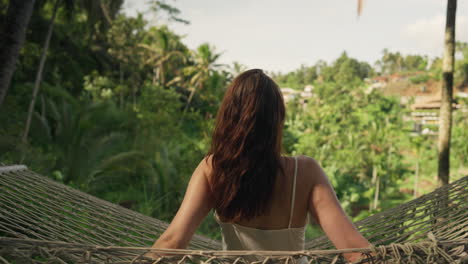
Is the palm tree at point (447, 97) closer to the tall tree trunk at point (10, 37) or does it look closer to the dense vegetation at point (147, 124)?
the dense vegetation at point (147, 124)

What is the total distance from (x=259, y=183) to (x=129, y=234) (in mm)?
1062

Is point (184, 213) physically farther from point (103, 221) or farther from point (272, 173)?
point (103, 221)

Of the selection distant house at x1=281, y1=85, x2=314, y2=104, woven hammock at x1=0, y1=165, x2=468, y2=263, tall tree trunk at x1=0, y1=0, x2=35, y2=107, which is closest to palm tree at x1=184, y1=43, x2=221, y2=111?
distant house at x1=281, y1=85, x2=314, y2=104

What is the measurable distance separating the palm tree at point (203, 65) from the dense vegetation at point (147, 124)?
49 mm

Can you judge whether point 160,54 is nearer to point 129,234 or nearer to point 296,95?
point 296,95

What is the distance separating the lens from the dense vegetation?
5090mm

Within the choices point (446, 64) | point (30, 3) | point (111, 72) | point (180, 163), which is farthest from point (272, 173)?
point (111, 72)

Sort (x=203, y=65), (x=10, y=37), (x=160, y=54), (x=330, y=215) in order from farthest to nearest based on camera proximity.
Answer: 1. (x=203, y=65)
2. (x=160, y=54)
3. (x=10, y=37)
4. (x=330, y=215)

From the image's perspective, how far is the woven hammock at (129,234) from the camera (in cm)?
77

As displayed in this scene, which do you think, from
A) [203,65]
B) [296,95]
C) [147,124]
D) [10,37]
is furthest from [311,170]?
[203,65]

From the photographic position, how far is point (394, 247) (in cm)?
78

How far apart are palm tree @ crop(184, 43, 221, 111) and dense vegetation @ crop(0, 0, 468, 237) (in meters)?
0.05

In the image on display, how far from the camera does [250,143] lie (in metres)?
0.97

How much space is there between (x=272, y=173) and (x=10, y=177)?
1.41m
